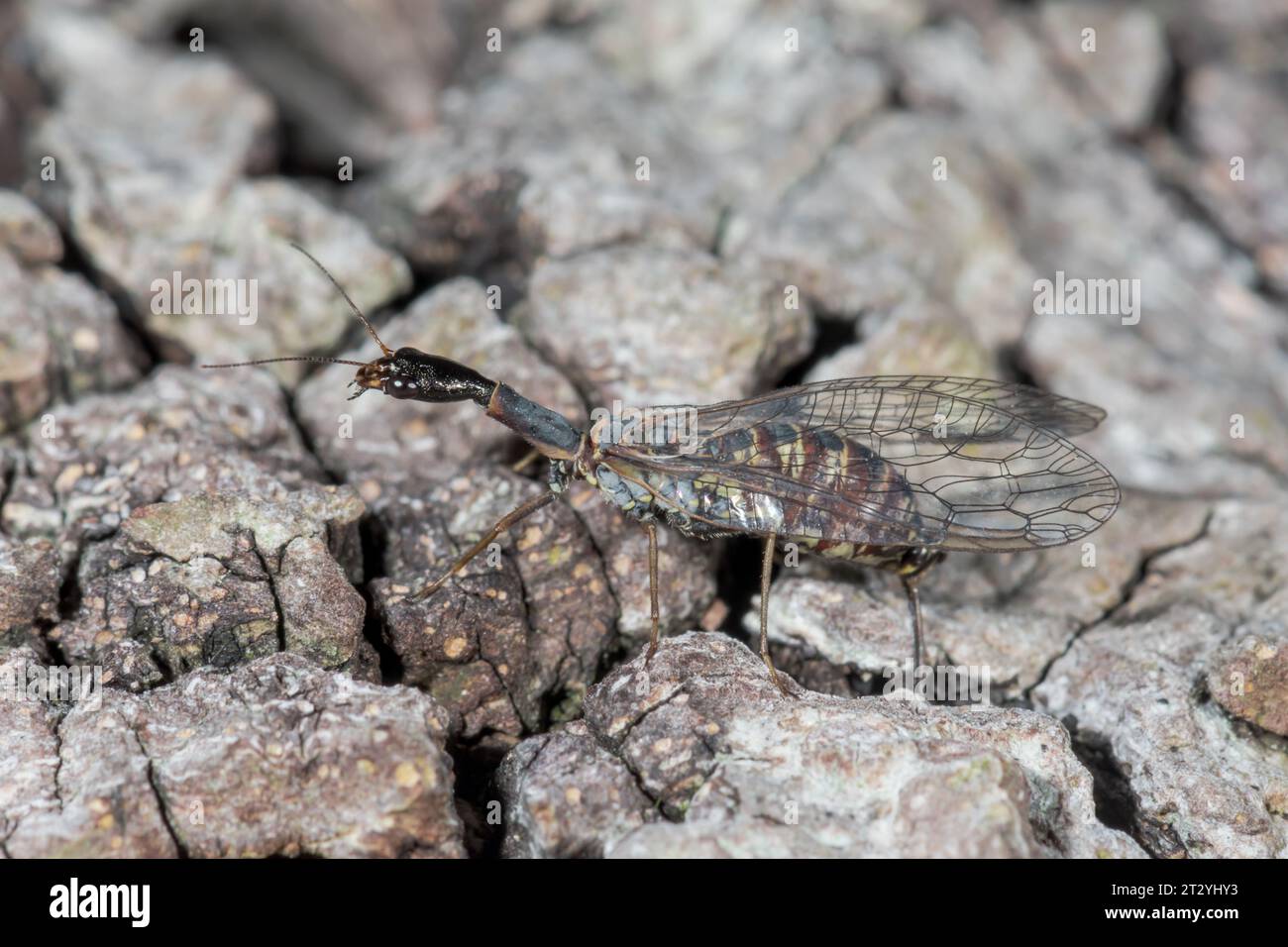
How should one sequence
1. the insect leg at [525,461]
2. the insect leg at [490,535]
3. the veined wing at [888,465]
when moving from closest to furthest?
the insect leg at [490,535] → the veined wing at [888,465] → the insect leg at [525,461]

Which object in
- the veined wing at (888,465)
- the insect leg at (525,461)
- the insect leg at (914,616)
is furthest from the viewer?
the insect leg at (525,461)

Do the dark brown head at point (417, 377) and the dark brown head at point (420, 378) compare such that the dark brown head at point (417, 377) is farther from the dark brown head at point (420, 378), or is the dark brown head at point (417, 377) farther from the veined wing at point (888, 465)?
the veined wing at point (888, 465)

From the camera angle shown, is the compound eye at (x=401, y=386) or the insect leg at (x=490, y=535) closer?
the insect leg at (x=490, y=535)

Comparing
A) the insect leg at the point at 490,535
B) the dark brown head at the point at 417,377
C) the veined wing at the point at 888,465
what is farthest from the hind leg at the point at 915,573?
the dark brown head at the point at 417,377

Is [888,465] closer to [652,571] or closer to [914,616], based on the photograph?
[914,616]

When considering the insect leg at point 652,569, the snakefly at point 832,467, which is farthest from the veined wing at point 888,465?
the insect leg at point 652,569

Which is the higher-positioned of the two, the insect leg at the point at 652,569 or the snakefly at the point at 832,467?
the snakefly at the point at 832,467

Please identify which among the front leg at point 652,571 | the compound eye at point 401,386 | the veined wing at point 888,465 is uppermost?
the compound eye at point 401,386

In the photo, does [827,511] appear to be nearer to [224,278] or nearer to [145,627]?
[145,627]
